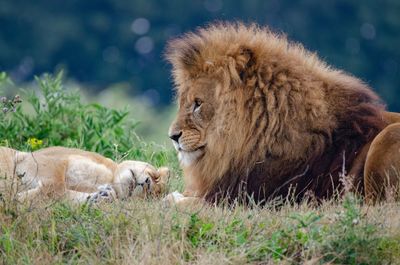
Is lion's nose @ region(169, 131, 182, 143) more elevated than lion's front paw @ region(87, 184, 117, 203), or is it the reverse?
lion's nose @ region(169, 131, 182, 143)

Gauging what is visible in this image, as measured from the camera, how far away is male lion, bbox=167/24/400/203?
6.11 meters

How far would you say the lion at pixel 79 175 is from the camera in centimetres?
631

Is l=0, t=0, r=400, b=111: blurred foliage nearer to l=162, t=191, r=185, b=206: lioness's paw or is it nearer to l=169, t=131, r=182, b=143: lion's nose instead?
l=162, t=191, r=185, b=206: lioness's paw

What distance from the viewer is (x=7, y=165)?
6.52 m

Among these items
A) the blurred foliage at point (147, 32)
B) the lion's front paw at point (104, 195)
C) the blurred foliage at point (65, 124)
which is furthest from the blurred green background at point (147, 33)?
the lion's front paw at point (104, 195)

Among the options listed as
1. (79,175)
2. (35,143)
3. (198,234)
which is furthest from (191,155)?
(35,143)

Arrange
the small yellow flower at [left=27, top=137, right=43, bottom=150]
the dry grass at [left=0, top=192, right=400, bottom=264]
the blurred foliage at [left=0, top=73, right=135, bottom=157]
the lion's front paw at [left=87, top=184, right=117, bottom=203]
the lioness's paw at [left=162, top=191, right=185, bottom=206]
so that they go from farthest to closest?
the blurred foliage at [left=0, top=73, right=135, bottom=157]
the small yellow flower at [left=27, top=137, right=43, bottom=150]
the lioness's paw at [left=162, top=191, right=185, bottom=206]
the lion's front paw at [left=87, top=184, right=117, bottom=203]
the dry grass at [left=0, top=192, right=400, bottom=264]

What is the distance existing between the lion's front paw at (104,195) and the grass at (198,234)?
32cm

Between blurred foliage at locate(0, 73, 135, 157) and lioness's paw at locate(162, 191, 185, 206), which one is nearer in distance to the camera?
lioness's paw at locate(162, 191, 185, 206)

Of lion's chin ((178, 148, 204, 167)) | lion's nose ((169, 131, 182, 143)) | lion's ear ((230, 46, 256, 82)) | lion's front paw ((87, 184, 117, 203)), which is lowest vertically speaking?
lion's front paw ((87, 184, 117, 203))

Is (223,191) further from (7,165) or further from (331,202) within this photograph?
Result: (7,165)

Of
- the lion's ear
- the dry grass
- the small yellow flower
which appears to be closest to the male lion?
the lion's ear

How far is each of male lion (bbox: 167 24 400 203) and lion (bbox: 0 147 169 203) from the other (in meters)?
0.30

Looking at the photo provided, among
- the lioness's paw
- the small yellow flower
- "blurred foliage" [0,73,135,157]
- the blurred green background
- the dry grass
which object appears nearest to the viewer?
the dry grass
